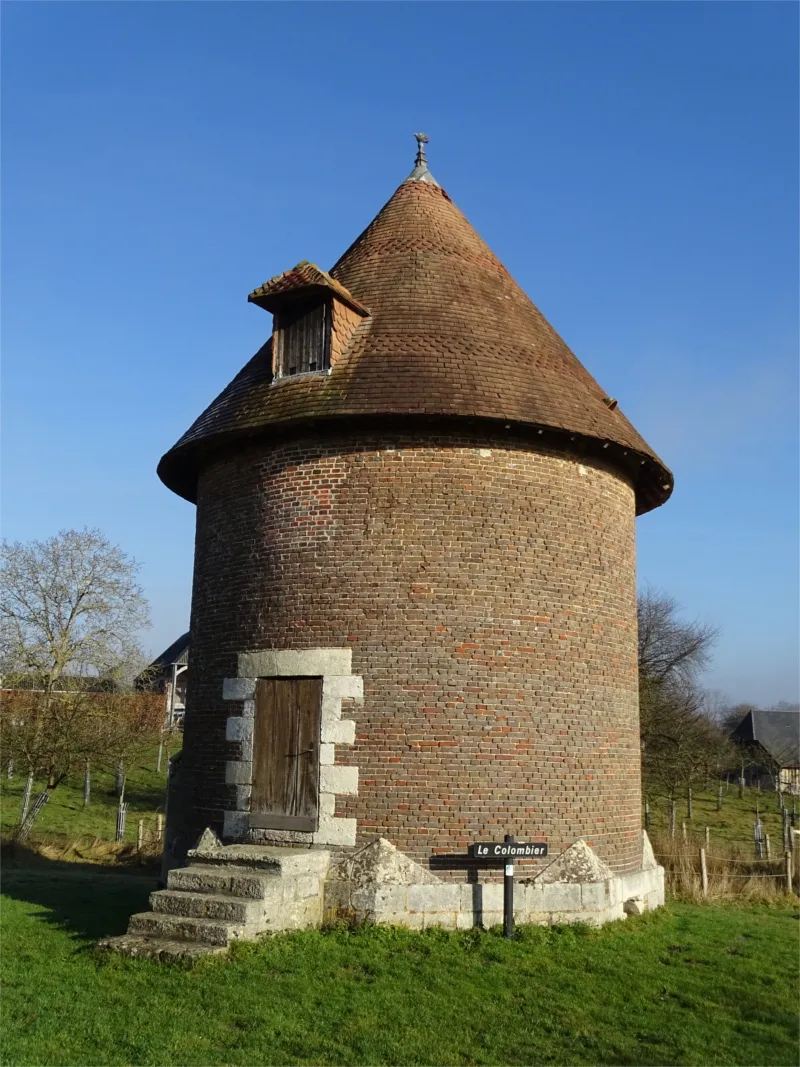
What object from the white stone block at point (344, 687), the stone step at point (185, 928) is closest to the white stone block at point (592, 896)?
the white stone block at point (344, 687)

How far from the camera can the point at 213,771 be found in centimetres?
1135

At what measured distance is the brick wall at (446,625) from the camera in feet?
33.2

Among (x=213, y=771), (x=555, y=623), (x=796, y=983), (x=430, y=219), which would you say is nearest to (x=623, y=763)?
(x=555, y=623)

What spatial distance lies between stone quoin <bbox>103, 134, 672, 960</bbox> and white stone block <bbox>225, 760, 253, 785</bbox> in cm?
3

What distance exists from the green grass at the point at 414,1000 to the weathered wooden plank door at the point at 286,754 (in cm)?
157

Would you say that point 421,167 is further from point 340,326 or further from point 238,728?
point 238,728

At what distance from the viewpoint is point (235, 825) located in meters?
10.9

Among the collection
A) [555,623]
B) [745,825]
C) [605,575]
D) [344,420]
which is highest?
[344,420]

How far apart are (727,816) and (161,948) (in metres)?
30.2

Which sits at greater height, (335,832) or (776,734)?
(776,734)

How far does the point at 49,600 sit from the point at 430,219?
1819 cm

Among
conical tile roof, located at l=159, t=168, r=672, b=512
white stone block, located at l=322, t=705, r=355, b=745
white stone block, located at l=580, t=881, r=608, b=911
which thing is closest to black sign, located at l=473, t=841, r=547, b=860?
white stone block, located at l=580, t=881, r=608, b=911

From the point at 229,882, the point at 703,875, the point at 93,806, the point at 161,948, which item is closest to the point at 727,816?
the point at 703,875

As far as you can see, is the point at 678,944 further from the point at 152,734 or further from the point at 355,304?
the point at 152,734
